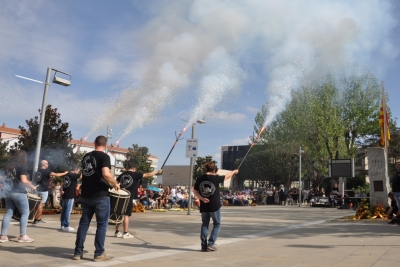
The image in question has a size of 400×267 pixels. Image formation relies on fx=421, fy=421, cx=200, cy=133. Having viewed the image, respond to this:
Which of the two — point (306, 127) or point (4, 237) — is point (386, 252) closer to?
point (4, 237)

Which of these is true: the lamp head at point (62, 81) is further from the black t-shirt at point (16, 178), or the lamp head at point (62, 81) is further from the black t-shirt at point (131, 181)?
the black t-shirt at point (16, 178)

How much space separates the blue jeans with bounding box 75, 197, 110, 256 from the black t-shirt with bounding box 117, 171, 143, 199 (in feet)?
8.49

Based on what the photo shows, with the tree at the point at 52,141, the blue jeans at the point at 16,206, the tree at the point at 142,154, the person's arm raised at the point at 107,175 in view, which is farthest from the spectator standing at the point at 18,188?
the tree at the point at 142,154

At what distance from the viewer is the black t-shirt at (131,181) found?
9578 millimetres

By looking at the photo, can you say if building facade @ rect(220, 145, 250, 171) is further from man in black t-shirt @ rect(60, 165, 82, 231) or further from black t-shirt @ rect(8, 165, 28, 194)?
black t-shirt @ rect(8, 165, 28, 194)

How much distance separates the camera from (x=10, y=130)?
87375mm

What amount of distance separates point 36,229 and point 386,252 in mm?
8355

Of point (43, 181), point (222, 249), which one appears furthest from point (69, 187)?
point (222, 249)

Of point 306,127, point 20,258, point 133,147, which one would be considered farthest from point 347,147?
point 20,258

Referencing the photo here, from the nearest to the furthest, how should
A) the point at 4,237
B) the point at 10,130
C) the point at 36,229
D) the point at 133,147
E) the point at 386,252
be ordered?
the point at 386,252 < the point at 4,237 < the point at 36,229 < the point at 133,147 < the point at 10,130

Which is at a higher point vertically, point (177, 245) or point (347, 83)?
point (347, 83)

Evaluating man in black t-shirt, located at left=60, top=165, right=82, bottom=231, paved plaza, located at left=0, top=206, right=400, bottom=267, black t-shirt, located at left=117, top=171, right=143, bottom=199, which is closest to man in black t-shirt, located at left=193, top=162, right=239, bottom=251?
paved plaza, located at left=0, top=206, right=400, bottom=267

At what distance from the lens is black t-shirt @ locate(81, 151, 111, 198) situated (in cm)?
687

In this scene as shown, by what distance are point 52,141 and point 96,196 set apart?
16.3 meters
